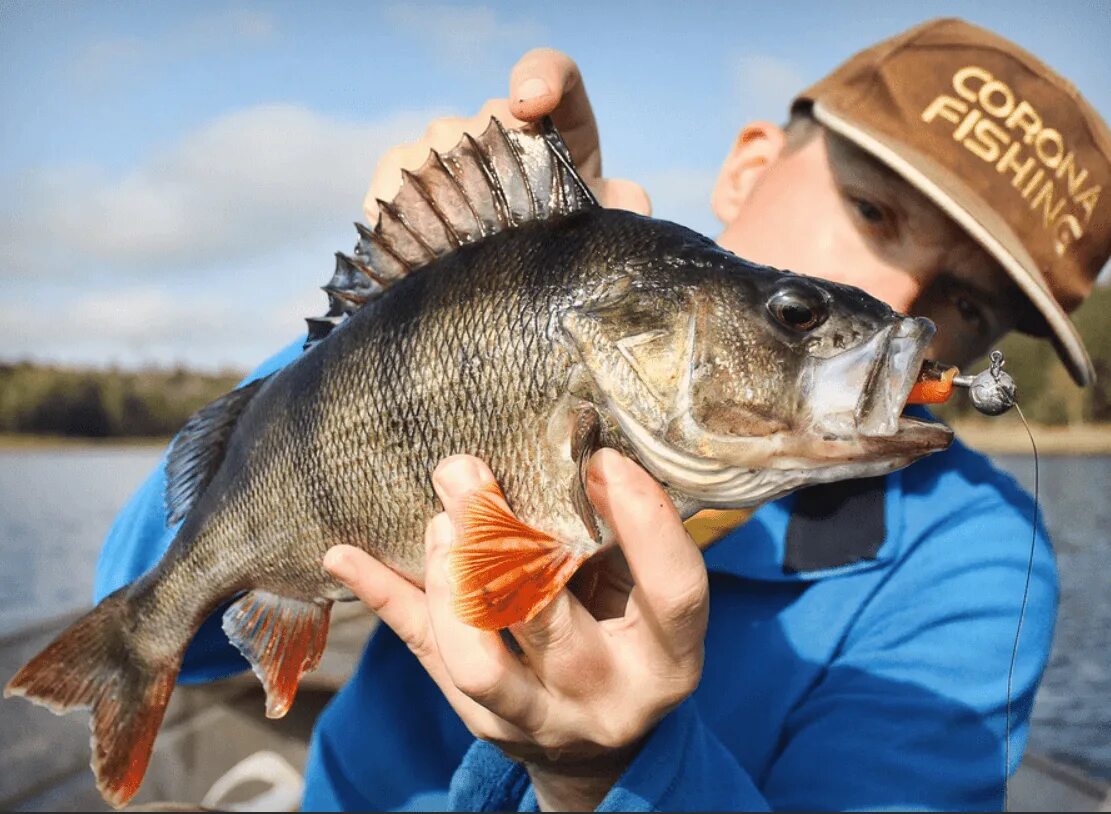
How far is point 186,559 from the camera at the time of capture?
1.75m

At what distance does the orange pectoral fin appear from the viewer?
125cm

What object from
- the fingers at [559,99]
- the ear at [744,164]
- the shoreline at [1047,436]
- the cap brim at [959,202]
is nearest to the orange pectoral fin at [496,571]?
the fingers at [559,99]

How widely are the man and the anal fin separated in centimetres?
45

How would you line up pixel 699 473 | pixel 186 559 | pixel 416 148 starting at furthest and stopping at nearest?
pixel 416 148 < pixel 186 559 < pixel 699 473

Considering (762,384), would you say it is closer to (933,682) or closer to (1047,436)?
(933,682)

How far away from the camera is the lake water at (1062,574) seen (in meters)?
7.91

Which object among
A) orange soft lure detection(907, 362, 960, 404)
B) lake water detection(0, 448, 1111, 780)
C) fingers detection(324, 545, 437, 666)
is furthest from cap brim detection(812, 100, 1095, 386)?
lake water detection(0, 448, 1111, 780)

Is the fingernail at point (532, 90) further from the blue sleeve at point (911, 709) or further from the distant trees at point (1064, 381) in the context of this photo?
the distant trees at point (1064, 381)

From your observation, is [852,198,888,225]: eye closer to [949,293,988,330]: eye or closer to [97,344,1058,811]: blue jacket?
[949,293,988,330]: eye

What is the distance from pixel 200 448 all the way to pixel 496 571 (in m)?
0.92

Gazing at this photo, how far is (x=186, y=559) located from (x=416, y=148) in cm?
106

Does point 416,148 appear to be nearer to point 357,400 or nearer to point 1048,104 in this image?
point 357,400

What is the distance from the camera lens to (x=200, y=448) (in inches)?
72.7

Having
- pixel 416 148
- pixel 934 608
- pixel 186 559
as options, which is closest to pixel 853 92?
pixel 416 148
